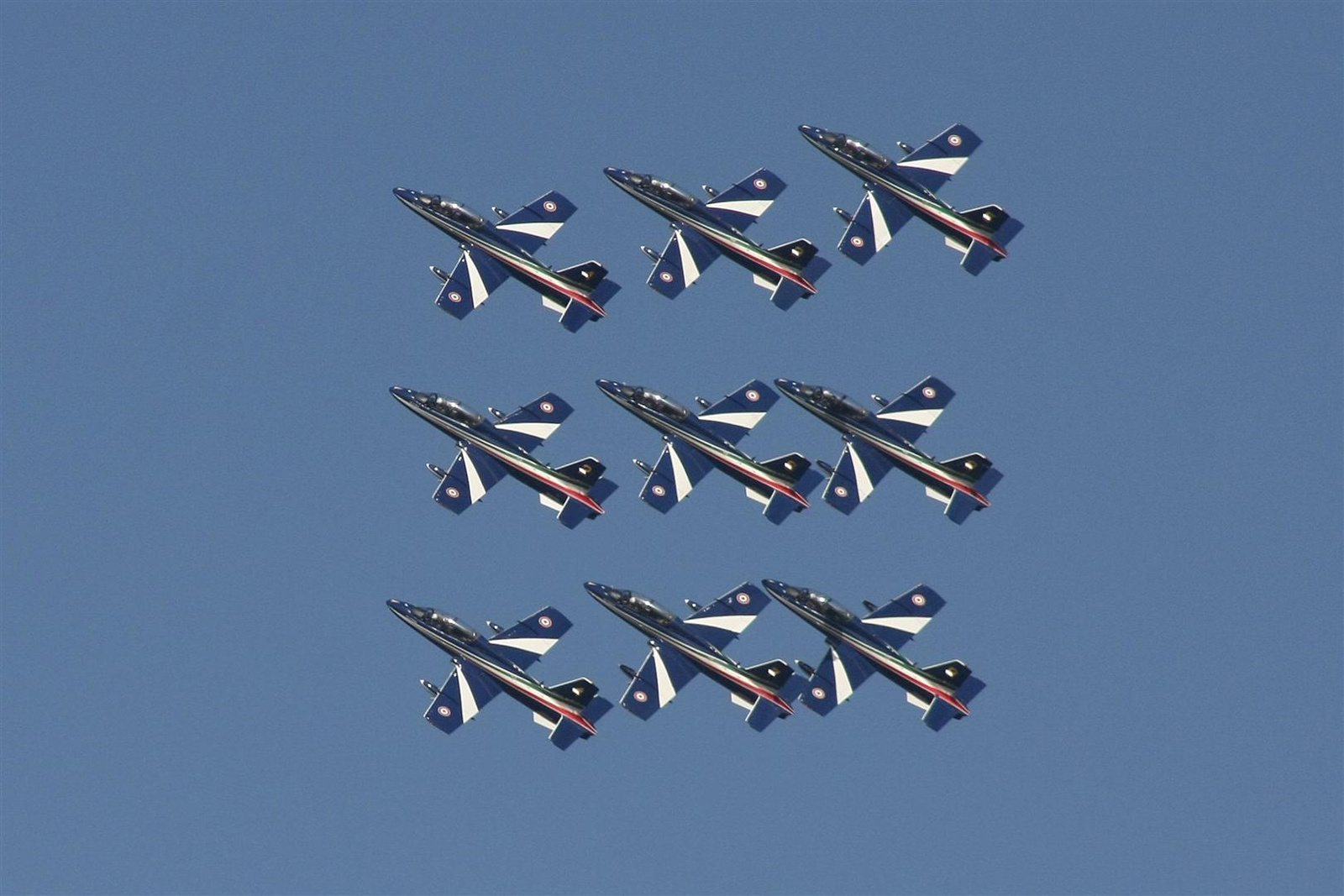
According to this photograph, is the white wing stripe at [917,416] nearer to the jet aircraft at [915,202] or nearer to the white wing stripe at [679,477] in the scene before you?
the jet aircraft at [915,202]

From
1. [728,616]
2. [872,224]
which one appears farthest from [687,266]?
[728,616]

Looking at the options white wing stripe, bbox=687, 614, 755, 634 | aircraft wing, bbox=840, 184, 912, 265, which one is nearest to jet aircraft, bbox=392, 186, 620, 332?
aircraft wing, bbox=840, 184, 912, 265

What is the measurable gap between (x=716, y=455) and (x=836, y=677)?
15630mm

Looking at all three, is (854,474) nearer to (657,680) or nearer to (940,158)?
(657,680)

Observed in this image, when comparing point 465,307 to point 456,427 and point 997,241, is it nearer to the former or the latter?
point 456,427

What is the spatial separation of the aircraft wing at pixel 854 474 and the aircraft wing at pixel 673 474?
786cm

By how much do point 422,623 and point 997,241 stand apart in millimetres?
43500

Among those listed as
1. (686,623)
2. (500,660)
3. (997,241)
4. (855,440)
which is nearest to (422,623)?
(500,660)

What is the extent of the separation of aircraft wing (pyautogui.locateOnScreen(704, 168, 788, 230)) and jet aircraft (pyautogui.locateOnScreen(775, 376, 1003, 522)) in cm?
1176

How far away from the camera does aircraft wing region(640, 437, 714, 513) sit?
565ft

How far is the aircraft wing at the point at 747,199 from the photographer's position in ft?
583

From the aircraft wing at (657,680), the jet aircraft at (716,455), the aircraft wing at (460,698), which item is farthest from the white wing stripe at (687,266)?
the aircraft wing at (460,698)

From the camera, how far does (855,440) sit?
17450 cm

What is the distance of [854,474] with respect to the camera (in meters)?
174
